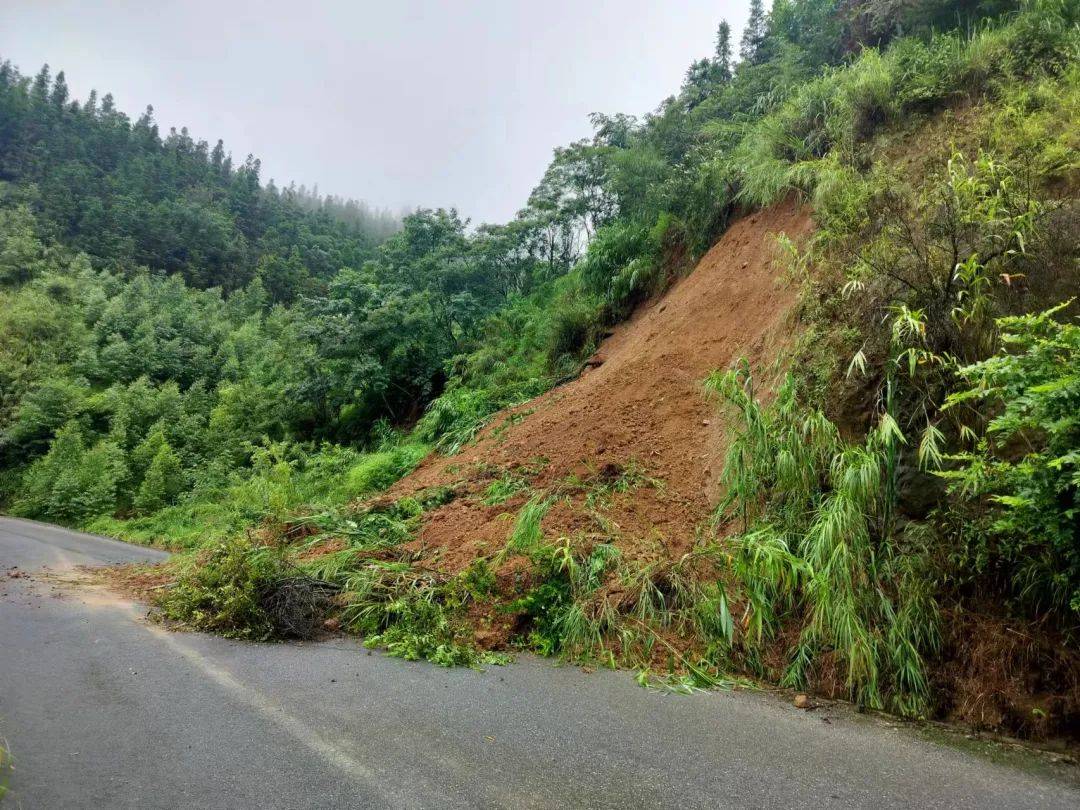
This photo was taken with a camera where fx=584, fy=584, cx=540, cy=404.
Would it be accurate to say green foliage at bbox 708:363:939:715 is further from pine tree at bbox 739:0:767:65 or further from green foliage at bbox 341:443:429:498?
pine tree at bbox 739:0:767:65

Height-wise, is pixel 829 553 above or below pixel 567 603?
above

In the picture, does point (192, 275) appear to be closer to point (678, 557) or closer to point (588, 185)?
point (588, 185)

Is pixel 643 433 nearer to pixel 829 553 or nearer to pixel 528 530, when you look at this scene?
pixel 528 530

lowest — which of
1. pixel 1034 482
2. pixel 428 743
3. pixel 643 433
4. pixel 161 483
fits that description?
pixel 161 483

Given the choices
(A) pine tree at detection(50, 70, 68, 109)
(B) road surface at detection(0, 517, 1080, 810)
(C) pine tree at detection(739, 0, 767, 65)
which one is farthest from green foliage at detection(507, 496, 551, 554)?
(A) pine tree at detection(50, 70, 68, 109)

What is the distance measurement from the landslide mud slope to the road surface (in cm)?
198

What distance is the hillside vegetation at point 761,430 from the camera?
4016mm

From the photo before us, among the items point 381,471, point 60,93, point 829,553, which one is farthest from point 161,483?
point 60,93

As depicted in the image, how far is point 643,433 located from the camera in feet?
27.1

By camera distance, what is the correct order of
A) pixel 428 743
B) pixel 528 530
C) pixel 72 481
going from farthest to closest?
1. pixel 72 481
2. pixel 528 530
3. pixel 428 743

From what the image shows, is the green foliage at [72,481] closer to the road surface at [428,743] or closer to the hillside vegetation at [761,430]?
the hillside vegetation at [761,430]

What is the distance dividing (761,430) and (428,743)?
374 centimetres

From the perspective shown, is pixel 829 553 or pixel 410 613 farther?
pixel 410 613

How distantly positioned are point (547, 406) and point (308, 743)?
27.0 feet
